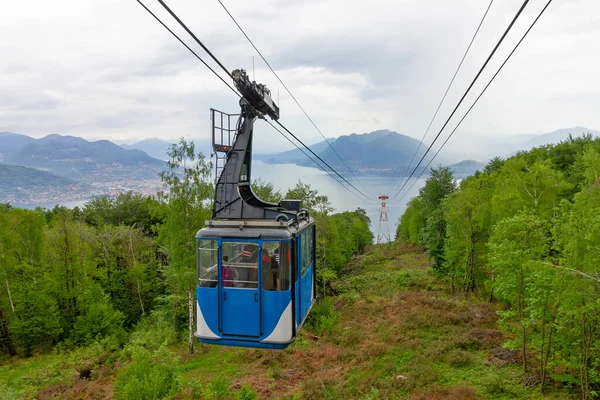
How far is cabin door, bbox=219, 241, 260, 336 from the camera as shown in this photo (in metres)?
6.61

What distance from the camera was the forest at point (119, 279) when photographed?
14766mm

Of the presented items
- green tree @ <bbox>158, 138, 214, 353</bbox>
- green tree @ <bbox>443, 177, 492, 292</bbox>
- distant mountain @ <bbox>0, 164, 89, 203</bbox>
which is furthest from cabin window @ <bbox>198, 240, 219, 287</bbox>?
distant mountain @ <bbox>0, 164, 89, 203</bbox>

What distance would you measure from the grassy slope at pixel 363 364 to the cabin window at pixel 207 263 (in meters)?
5.70

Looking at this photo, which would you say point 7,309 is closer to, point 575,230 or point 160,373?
point 160,373

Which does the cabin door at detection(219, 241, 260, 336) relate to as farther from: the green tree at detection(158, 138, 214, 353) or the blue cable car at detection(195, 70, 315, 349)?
the green tree at detection(158, 138, 214, 353)

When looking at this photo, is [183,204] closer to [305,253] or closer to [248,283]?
[305,253]

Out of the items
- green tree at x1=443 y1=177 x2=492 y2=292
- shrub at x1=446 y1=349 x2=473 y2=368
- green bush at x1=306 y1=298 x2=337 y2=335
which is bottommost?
green bush at x1=306 y1=298 x2=337 y2=335

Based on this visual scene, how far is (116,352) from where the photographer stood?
1831cm

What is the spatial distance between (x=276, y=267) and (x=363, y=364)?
854 cm

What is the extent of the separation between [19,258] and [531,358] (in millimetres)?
25908

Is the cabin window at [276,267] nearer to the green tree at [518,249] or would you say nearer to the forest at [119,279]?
the forest at [119,279]

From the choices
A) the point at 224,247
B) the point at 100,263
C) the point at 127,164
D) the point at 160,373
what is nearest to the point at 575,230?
the point at 224,247

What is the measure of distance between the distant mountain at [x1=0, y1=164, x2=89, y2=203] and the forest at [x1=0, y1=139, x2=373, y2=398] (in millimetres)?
115232

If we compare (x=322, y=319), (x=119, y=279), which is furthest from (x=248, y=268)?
(x=119, y=279)
